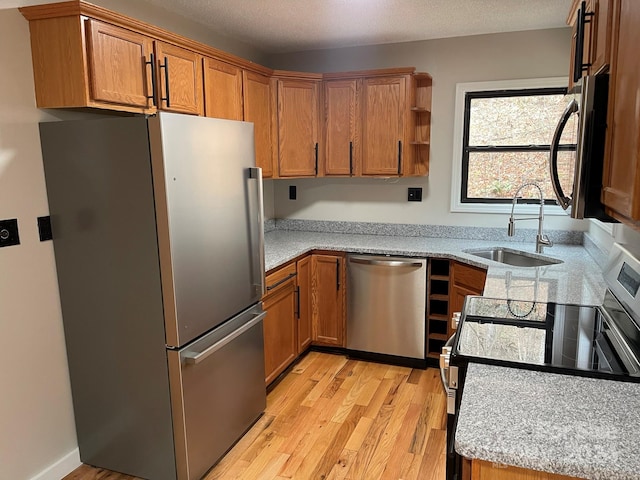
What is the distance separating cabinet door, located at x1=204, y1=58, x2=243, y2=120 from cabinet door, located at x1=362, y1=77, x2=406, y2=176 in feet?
3.21

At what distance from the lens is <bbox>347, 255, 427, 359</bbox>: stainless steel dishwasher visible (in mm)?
3229

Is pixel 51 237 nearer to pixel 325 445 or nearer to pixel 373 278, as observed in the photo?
pixel 325 445

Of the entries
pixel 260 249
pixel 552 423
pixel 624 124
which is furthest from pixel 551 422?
pixel 260 249

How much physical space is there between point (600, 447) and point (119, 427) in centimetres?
198

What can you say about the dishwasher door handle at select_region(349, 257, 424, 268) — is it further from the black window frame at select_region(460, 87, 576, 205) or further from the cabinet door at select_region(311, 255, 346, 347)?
the black window frame at select_region(460, 87, 576, 205)

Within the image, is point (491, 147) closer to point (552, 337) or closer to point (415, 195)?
point (415, 195)

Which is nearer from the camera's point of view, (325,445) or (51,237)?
(51,237)

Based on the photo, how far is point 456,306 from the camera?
10.3 ft

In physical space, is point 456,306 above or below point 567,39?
below

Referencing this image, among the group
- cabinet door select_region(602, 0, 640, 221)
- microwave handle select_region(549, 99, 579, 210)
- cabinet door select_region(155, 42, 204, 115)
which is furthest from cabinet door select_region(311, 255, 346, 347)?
cabinet door select_region(602, 0, 640, 221)

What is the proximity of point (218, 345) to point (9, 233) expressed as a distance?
1.00 m

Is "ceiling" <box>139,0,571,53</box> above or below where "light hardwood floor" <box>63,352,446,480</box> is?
above

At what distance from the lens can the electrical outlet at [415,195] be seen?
3.72m

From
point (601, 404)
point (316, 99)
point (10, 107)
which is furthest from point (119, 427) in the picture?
point (316, 99)
